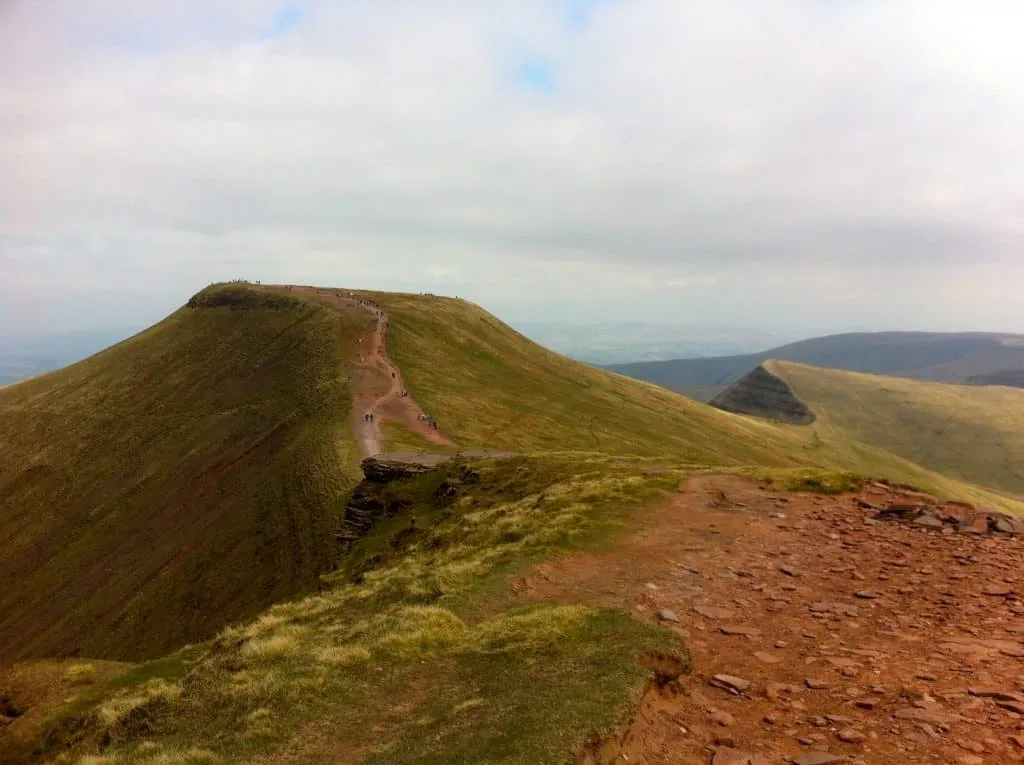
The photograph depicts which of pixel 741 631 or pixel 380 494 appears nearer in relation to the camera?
pixel 741 631

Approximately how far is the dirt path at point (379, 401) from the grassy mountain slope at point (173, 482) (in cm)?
209

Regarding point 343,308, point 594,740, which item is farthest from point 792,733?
point 343,308

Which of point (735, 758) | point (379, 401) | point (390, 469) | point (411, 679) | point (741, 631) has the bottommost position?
point (390, 469)

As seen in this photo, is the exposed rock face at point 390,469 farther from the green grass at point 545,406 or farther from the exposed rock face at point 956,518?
the exposed rock face at point 956,518

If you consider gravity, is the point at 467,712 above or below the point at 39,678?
above

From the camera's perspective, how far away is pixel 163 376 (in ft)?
352

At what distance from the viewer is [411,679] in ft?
49.9

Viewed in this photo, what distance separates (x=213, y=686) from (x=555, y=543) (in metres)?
12.7

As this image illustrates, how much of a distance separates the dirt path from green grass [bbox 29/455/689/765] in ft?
107

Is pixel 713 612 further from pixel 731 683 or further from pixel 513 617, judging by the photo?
pixel 513 617

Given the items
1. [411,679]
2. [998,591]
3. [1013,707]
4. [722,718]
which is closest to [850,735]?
Result: [722,718]

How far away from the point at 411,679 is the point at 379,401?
200ft

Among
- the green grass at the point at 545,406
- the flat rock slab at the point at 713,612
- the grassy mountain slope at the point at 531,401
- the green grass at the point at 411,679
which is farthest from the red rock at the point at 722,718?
the green grass at the point at 545,406

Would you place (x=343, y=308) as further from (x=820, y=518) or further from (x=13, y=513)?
(x=820, y=518)
